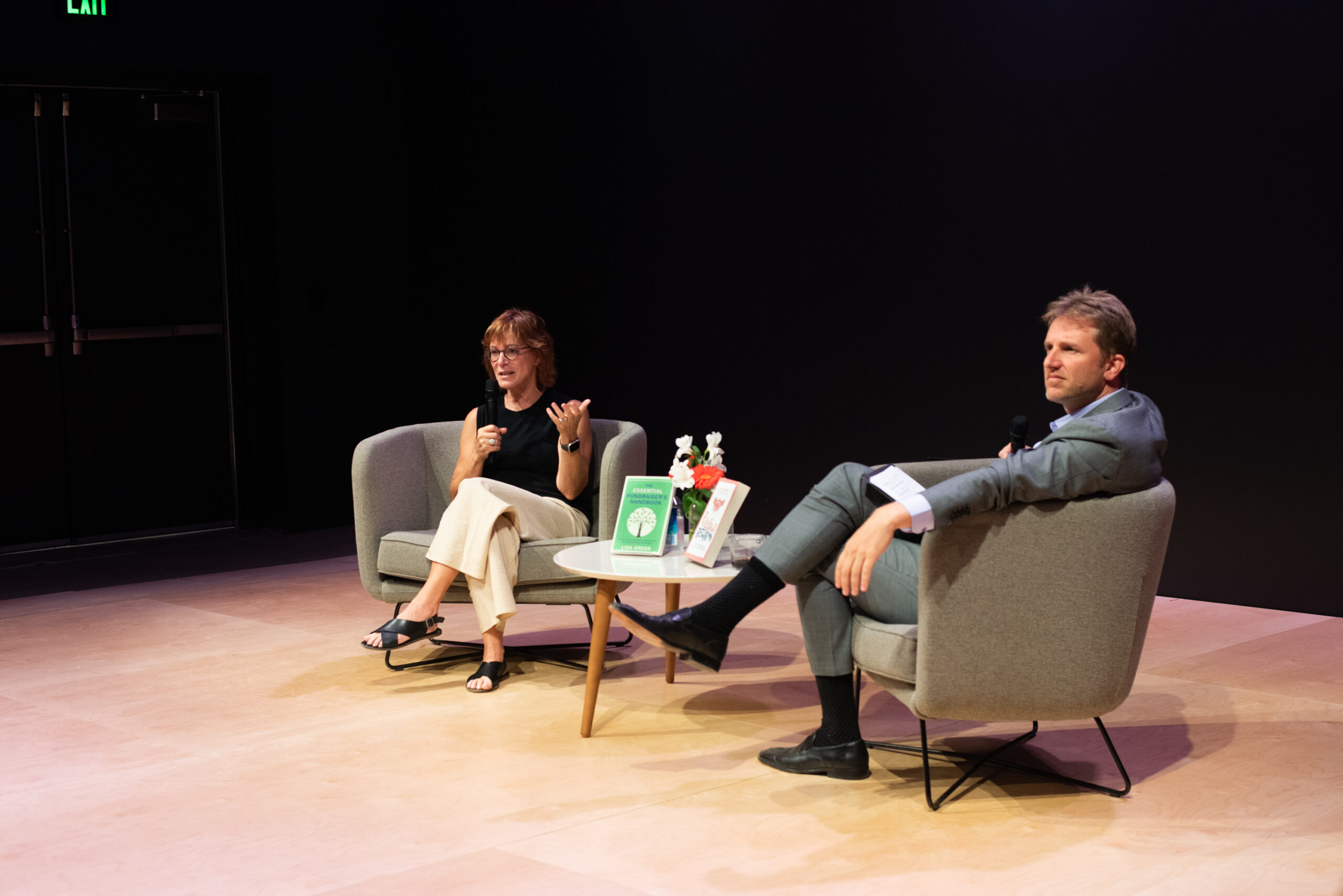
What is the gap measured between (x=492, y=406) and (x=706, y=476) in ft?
3.30

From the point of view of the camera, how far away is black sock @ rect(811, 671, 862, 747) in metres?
3.47

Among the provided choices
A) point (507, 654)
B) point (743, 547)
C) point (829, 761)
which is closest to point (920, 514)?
point (829, 761)

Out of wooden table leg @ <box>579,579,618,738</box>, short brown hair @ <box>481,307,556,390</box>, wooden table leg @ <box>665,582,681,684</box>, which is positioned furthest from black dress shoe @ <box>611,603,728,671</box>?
short brown hair @ <box>481,307,556,390</box>

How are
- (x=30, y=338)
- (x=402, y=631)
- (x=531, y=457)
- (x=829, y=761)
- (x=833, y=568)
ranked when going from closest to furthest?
(x=833, y=568) < (x=829, y=761) < (x=402, y=631) < (x=531, y=457) < (x=30, y=338)

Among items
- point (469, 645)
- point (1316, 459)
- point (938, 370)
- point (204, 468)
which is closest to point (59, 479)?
point (204, 468)

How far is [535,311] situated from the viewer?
25.5 feet

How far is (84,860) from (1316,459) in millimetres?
4390

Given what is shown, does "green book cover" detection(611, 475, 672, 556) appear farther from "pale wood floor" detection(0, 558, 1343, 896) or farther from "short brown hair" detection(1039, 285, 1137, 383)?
"short brown hair" detection(1039, 285, 1137, 383)

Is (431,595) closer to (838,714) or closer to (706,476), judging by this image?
(706,476)

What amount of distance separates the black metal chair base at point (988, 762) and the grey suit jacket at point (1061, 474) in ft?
1.84

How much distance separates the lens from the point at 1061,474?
9.89 feet

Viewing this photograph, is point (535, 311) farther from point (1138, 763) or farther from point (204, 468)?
point (1138, 763)

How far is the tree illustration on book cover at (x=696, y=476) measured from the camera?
13.2ft

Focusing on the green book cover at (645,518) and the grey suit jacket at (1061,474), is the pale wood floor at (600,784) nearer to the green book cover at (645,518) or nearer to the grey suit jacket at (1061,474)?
the green book cover at (645,518)
